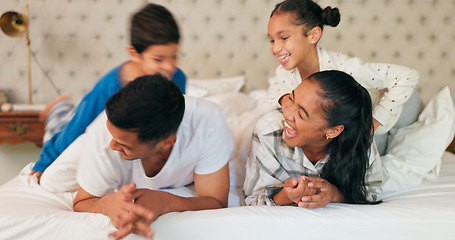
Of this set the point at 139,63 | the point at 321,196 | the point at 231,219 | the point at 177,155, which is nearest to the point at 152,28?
the point at 139,63

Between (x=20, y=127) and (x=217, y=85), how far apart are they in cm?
146

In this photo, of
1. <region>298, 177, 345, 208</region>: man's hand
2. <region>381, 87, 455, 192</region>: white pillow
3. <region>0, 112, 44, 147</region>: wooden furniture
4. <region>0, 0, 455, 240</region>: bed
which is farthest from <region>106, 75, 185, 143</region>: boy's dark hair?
<region>0, 112, 44, 147</region>: wooden furniture

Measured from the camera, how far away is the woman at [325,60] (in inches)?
59.2

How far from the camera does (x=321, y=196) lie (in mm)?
1231

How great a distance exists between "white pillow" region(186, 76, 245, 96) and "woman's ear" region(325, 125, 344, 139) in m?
1.48

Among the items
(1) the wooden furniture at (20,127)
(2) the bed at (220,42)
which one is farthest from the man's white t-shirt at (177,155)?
(1) the wooden furniture at (20,127)

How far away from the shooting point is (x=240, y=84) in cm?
288

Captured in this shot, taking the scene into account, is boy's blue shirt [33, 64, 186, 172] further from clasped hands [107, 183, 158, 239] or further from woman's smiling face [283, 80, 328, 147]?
woman's smiling face [283, 80, 328, 147]

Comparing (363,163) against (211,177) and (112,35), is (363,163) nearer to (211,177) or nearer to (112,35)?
(211,177)

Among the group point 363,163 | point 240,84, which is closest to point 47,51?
point 240,84

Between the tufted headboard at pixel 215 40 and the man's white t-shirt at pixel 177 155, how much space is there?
1704mm

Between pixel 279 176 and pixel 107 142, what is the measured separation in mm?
658

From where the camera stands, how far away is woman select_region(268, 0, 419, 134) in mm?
1505

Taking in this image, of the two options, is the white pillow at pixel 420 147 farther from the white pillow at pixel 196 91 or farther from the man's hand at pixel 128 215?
the white pillow at pixel 196 91
